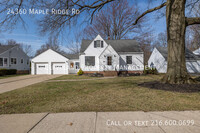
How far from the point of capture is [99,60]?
1752 centimetres

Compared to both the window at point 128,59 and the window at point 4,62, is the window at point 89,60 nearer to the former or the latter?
the window at point 128,59

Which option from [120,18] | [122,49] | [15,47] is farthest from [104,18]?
[15,47]

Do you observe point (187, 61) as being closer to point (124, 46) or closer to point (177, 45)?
point (124, 46)

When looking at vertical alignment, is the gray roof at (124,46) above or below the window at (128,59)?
above

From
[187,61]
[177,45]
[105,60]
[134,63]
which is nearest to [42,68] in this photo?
[105,60]

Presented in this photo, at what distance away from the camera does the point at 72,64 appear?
2383 centimetres

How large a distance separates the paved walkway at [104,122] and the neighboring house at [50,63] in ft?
63.6

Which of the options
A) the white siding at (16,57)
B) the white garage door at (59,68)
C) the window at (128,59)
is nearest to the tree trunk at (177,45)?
the window at (128,59)

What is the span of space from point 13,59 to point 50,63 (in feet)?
31.2

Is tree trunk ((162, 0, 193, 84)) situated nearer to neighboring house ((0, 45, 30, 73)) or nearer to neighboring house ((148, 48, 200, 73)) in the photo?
neighboring house ((148, 48, 200, 73))

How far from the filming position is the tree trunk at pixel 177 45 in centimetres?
714

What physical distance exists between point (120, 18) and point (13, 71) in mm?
26927

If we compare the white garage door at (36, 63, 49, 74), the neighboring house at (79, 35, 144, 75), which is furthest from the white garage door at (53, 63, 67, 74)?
the neighboring house at (79, 35, 144, 75)

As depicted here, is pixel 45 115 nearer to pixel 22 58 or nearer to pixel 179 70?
pixel 179 70
